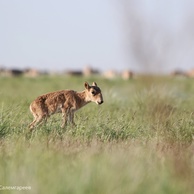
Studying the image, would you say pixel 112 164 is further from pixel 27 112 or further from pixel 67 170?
pixel 27 112

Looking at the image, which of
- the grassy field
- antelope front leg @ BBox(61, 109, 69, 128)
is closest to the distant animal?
antelope front leg @ BBox(61, 109, 69, 128)

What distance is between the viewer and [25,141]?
12.1 metres

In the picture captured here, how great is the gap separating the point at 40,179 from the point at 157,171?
166cm

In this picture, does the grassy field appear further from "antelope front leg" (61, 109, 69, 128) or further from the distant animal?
the distant animal

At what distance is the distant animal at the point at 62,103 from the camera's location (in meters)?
15.3

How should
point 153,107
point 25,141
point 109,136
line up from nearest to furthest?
point 25,141 < point 109,136 < point 153,107

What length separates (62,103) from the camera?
15.7 m

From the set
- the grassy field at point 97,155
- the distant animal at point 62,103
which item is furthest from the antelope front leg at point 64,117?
the grassy field at point 97,155

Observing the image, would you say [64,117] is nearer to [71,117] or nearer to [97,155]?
[71,117]

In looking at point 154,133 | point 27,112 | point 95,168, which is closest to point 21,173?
point 95,168

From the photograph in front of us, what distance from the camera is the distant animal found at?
602 inches

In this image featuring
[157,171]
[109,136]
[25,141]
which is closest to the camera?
[157,171]

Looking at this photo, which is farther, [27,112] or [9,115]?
[27,112]

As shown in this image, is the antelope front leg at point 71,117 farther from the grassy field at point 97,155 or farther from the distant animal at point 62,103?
the grassy field at point 97,155
